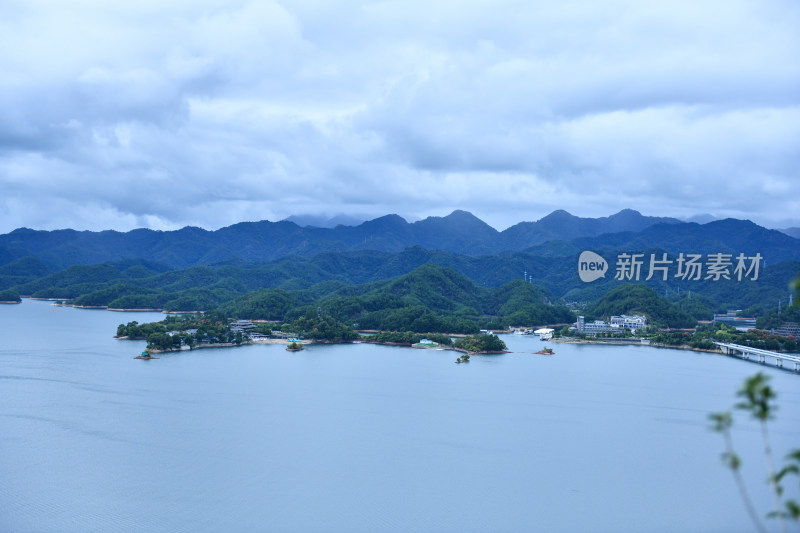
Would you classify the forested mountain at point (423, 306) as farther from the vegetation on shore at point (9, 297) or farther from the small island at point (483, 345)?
the vegetation on shore at point (9, 297)

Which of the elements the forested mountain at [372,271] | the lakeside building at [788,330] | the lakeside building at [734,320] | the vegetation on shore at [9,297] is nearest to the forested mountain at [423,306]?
the forested mountain at [372,271]

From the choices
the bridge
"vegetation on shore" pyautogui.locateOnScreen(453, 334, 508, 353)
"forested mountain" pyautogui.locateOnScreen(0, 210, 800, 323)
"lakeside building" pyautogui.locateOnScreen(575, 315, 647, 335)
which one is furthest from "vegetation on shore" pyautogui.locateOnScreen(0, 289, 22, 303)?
the bridge

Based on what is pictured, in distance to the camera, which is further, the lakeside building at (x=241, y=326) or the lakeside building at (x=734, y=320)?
the lakeside building at (x=734, y=320)

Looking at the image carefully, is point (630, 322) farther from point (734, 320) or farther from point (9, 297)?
point (9, 297)

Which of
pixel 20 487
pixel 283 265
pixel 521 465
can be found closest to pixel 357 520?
pixel 521 465

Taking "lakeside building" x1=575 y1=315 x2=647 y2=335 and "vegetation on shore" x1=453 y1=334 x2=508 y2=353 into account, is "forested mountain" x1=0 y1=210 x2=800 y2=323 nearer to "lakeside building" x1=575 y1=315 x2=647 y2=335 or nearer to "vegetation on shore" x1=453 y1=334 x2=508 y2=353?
"lakeside building" x1=575 y1=315 x2=647 y2=335

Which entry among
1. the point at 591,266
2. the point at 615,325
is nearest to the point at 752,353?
the point at 615,325

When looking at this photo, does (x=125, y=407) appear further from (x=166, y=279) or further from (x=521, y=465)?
(x=166, y=279)
